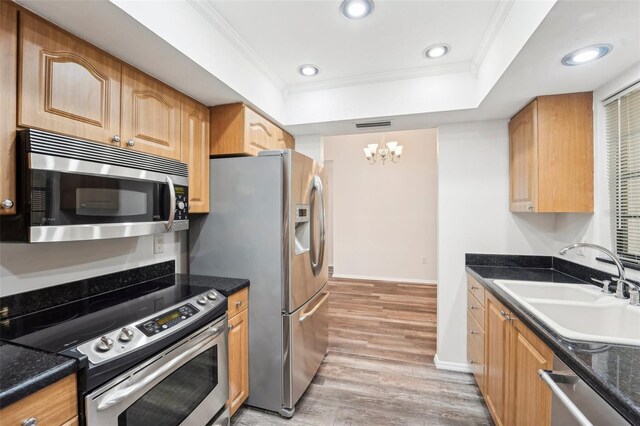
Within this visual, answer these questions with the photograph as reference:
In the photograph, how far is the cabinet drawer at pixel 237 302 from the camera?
183 centimetres

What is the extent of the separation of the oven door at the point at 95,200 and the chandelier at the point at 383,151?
3.52 m

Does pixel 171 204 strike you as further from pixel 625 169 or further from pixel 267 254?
pixel 625 169

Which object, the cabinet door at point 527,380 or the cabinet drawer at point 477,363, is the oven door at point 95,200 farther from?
the cabinet drawer at point 477,363

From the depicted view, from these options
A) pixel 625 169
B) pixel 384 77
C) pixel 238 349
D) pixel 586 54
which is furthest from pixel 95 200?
pixel 625 169

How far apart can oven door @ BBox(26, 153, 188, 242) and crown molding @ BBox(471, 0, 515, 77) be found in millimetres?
2049

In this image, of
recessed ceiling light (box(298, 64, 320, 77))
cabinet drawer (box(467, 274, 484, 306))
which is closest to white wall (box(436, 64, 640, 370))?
cabinet drawer (box(467, 274, 484, 306))

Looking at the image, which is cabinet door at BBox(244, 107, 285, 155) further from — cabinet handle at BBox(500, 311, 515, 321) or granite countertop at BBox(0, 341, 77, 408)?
cabinet handle at BBox(500, 311, 515, 321)

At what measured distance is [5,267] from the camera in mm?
1259

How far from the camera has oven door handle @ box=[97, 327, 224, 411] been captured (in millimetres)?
1055

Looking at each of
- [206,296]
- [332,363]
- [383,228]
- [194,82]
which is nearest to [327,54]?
[194,82]

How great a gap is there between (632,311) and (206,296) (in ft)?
7.20

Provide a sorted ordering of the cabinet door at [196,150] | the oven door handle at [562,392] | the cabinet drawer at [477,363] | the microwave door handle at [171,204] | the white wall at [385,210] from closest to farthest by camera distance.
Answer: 1. the oven door handle at [562,392]
2. the microwave door handle at [171,204]
3. the cabinet door at [196,150]
4. the cabinet drawer at [477,363]
5. the white wall at [385,210]

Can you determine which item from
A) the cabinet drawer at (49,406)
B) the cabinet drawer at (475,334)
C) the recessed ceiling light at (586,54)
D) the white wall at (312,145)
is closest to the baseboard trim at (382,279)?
the cabinet drawer at (475,334)

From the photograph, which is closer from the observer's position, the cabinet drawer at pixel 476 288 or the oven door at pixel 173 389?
the oven door at pixel 173 389
